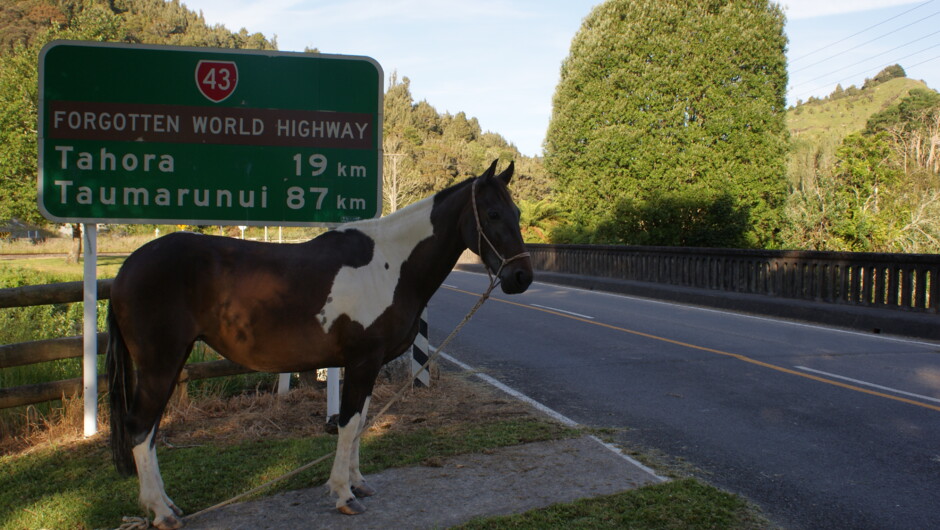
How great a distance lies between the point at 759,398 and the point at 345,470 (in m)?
5.21

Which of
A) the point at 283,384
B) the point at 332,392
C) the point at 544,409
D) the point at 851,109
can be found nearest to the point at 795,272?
the point at 544,409

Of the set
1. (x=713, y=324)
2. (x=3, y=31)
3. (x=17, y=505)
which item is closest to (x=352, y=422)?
(x=17, y=505)

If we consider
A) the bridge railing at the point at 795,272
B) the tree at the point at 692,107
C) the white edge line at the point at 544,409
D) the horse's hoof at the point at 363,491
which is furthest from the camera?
the tree at the point at 692,107

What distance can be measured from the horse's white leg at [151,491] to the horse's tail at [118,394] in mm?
371

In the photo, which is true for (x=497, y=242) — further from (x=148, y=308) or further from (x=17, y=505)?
(x=17, y=505)

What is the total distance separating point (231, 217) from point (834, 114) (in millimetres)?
150850

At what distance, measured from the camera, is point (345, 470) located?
4254 mm

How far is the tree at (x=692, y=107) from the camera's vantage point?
26.5 metres

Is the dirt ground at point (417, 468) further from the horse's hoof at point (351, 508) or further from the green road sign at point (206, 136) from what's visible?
the green road sign at point (206, 136)

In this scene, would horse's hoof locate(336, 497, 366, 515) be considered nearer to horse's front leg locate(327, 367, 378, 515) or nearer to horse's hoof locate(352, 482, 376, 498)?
horse's front leg locate(327, 367, 378, 515)

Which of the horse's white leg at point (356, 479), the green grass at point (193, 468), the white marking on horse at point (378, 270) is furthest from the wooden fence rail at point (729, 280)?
the white marking on horse at point (378, 270)

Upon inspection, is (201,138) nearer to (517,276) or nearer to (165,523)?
(165,523)

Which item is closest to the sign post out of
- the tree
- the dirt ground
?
the dirt ground

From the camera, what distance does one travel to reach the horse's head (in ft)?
13.5
